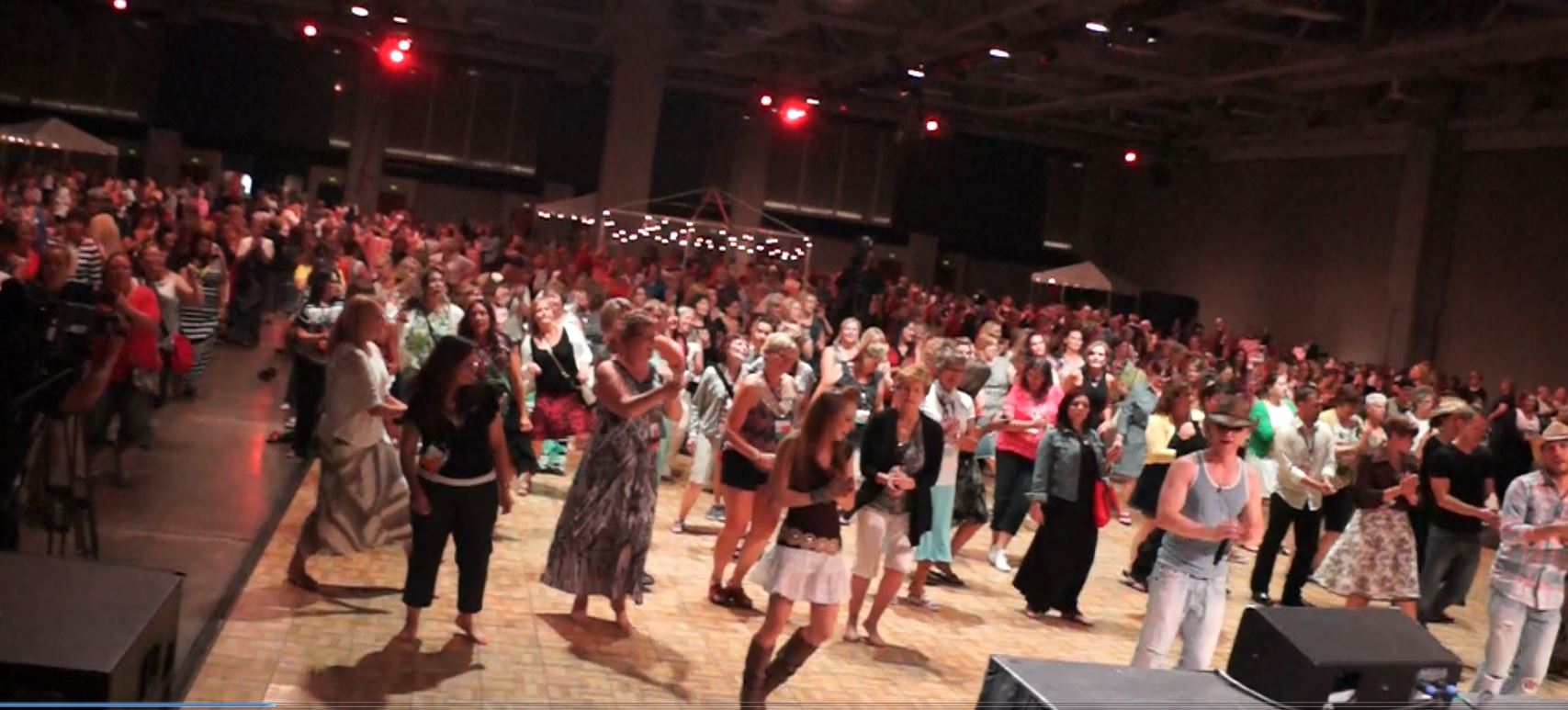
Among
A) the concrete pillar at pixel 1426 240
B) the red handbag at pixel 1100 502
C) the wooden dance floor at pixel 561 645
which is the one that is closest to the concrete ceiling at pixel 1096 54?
the concrete pillar at pixel 1426 240

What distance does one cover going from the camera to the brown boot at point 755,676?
5.34 m

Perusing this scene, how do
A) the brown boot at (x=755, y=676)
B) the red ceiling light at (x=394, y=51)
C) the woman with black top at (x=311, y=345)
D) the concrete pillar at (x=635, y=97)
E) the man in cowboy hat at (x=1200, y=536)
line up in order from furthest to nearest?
the concrete pillar at (x=635, y=97), the red ceiling light at (x=394, y=51), the woman with black top at (x=311, y=345), the man in cowboy hat at (x=1200, y=536), the brown boot at (x=755, y=676)

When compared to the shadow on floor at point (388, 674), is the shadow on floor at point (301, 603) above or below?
above

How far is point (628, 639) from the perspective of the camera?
6.55 meters

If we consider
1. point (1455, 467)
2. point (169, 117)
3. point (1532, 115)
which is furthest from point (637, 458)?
point (169, 117)

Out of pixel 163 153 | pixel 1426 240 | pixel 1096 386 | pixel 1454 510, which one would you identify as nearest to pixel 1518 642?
pixel 1454 510

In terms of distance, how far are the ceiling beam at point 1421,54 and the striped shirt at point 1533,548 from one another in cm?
907

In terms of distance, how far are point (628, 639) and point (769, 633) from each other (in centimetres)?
143

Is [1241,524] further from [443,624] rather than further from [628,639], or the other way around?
[443,624]

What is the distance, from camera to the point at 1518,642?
6695 mm

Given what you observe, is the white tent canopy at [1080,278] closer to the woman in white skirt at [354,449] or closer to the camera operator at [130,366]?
the camera operator at [130,366]

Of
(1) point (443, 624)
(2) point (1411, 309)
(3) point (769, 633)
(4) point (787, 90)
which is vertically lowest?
(1) point (443, 624)

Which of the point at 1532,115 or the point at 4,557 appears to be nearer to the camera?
the point at 4,557

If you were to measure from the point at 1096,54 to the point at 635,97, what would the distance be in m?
7.22
